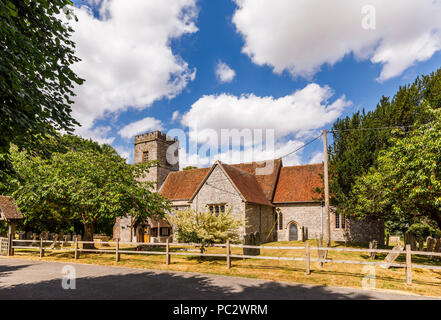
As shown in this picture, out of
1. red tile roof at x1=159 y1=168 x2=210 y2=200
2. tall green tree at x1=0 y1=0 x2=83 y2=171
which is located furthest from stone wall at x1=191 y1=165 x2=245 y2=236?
tall green tree at x1=0 y1=0 x2=83 y2=171

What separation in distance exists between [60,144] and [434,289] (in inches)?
552

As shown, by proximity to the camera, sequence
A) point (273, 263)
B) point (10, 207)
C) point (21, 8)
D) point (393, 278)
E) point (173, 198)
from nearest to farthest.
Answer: point (21, 8) → point (393, 278) → point (273, 263) → point (10, 207) → point (173, 198)

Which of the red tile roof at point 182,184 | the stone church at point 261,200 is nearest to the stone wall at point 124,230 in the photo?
the stone church at point 261,200

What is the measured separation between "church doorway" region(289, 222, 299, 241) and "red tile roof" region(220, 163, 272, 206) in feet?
11.4

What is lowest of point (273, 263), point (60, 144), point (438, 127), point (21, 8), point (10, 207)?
point (273, 263)

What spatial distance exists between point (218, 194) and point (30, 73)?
2126 cm

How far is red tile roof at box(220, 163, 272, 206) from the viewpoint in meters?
26.6

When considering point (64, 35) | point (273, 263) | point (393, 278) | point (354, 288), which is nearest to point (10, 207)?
point (64, 35)

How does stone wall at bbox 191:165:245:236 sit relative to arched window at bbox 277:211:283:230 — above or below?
above

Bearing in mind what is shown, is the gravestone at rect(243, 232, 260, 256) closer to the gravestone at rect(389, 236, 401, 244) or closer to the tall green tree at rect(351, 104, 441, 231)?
the tall green tree at rect(351, 104, 441, 231)

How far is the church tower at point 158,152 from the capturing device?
38.0 meters

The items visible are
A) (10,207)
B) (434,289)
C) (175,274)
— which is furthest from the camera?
(10,207)

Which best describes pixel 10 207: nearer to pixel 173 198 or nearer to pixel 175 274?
pixel 173 198

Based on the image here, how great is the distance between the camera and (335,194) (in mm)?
24062
